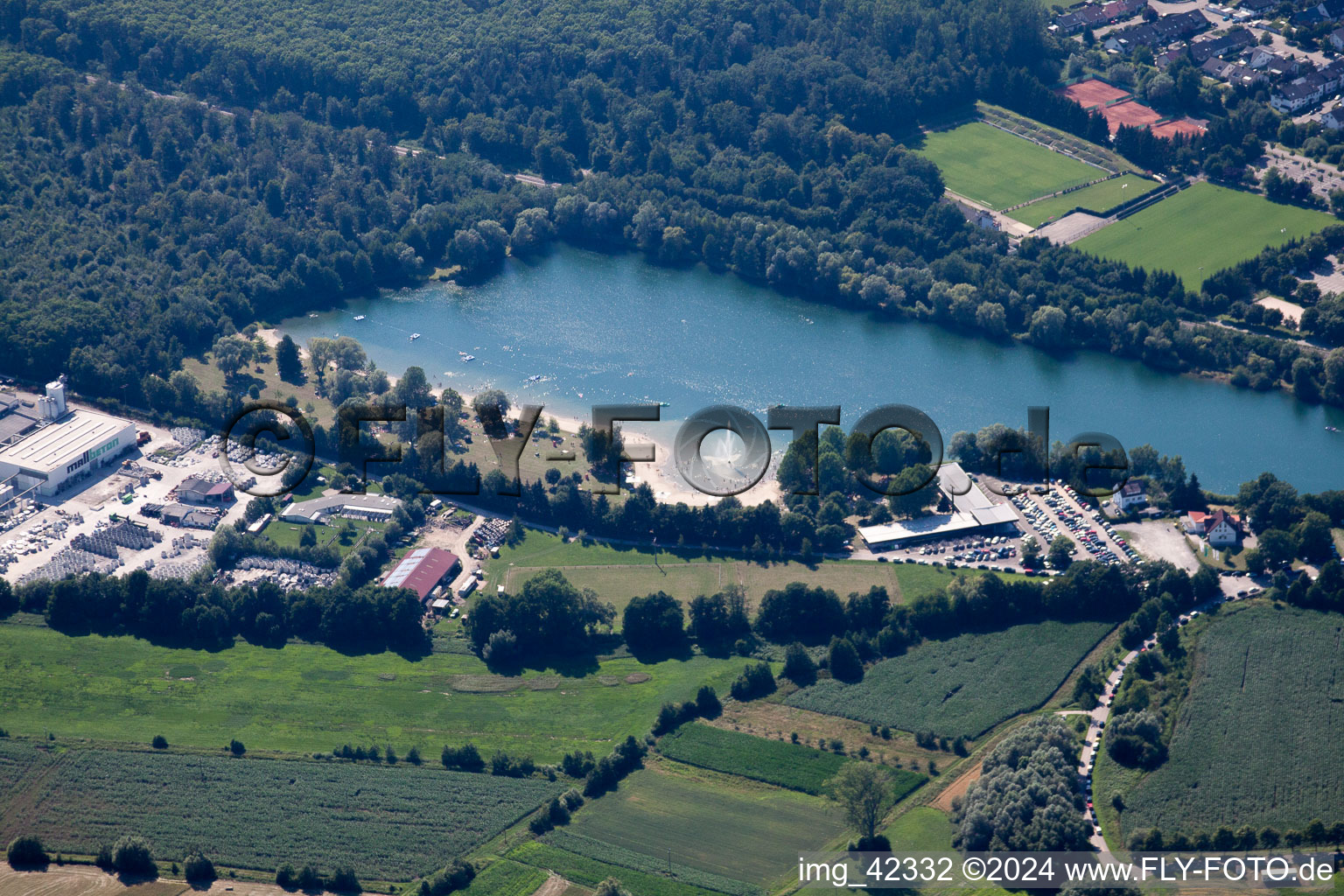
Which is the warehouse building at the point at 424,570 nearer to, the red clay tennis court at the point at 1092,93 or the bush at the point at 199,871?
the bush at the point at 199,871

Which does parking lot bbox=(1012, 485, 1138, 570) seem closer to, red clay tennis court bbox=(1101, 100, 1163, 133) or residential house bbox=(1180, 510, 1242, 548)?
residential house bbox=(1180, 510, 1242, 548)

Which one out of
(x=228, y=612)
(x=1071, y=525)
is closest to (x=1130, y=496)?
(x=1071, y=525)

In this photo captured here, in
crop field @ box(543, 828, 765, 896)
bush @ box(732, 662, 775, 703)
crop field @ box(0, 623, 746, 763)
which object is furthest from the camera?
bush @ box(732, 662, 775, 703)

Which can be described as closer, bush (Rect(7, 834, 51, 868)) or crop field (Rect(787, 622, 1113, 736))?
bush (Rect(7, 834, 51, 868))

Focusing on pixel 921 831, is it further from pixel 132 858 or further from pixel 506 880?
pixel 132 858

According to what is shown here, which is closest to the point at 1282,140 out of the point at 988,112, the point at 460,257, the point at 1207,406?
the point at 988,112

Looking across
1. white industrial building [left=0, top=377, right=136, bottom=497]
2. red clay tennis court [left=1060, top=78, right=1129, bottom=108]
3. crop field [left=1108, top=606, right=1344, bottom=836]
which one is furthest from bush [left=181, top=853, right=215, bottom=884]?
red clay tennis court [left=1060, top=78, right=1129, bottom=108]

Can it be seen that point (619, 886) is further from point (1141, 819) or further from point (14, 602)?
point (14, 602)
